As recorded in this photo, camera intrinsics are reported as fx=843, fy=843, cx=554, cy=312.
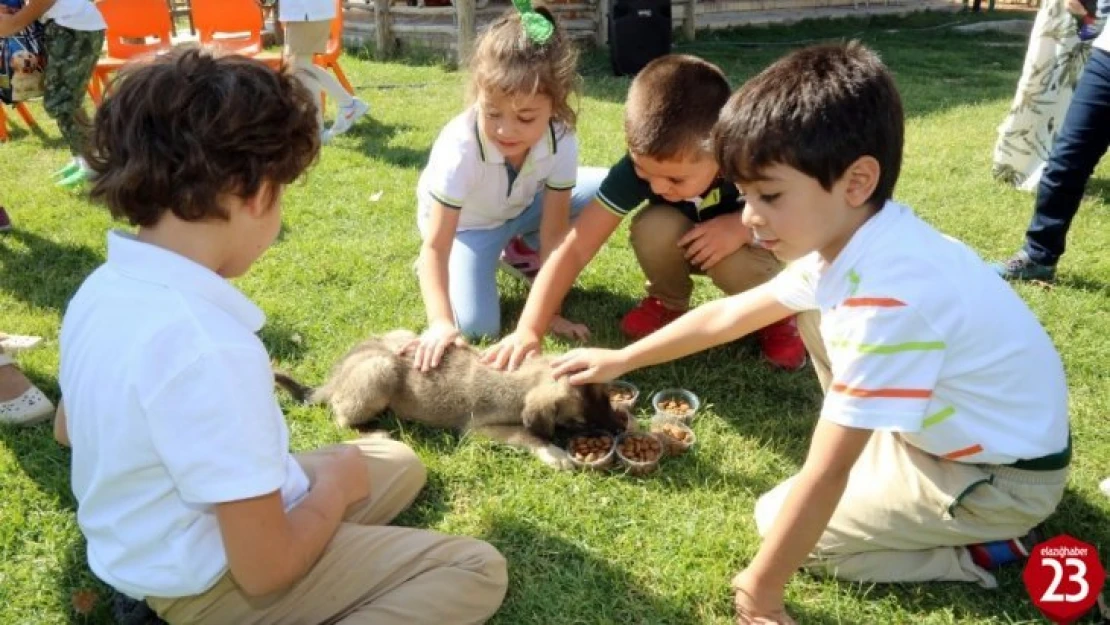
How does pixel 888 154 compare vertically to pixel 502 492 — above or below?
above

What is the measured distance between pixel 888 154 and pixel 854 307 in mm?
424

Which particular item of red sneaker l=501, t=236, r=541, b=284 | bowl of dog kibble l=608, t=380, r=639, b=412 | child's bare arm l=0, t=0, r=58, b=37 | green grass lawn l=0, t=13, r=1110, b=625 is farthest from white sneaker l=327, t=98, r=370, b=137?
bowl of dog kibble l=608, t=380, r=639, b=412

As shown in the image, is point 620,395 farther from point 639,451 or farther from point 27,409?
point 27,409

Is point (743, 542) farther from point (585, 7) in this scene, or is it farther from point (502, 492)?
point (585, 7)

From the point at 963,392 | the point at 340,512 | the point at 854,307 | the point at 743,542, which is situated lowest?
the point at 743,542

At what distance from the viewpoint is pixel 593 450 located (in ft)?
11.0

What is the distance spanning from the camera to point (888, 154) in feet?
7.43

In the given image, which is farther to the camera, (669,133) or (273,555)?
(669,133)

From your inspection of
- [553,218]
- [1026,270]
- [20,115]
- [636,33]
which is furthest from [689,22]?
[553,218]

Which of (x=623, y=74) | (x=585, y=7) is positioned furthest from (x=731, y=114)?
(x=585, y=7)

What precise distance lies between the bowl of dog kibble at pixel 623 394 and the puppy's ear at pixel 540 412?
0.27 metres

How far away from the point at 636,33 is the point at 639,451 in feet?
33.4

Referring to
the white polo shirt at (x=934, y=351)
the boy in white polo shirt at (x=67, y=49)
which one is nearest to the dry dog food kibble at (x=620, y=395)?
the white polo shirt at (x=934, y=351)

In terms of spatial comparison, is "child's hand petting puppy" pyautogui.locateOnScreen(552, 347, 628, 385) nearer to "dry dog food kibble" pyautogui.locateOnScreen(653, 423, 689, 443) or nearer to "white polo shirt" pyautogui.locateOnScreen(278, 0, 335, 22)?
"dry dog food kibble" pyautogui.locateOnScreen(653, 423, 689, 443)
